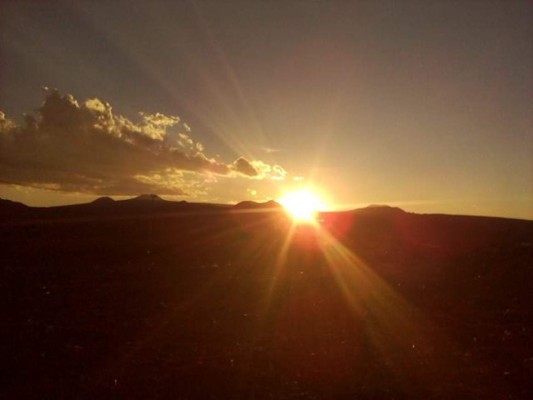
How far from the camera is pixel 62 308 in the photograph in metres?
15.0

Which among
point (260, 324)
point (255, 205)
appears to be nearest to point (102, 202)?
point (255, 205)

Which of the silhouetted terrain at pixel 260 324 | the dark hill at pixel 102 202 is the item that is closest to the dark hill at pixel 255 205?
the dark hill at pixel 102 202

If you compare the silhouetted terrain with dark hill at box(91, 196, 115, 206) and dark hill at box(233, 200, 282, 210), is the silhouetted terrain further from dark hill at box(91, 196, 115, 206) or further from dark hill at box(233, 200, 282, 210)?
dark hill at box(91, 196, 115, 206)

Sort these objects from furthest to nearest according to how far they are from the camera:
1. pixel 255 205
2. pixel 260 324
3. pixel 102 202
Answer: pixel 102 202
pixel 255 205
pixel 260 324

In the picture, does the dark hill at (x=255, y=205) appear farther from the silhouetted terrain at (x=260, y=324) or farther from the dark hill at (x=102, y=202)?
the silhouetted terrain at (x=260, y=324)

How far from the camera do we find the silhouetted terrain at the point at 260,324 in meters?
9.44

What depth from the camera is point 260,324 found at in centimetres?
1389

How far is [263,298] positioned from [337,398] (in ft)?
28.5

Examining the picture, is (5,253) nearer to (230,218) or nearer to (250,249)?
(250,249)

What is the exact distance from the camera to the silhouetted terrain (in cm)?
944

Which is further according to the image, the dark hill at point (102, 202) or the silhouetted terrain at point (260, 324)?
the dark hill at point (102, 202)

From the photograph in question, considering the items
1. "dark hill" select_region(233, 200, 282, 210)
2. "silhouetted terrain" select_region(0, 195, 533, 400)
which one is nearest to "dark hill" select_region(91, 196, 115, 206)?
"dark hill" select_region(233, 200, 282, 210)

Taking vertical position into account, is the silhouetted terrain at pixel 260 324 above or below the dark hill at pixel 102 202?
below

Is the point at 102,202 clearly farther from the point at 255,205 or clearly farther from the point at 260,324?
the point at 260,324
